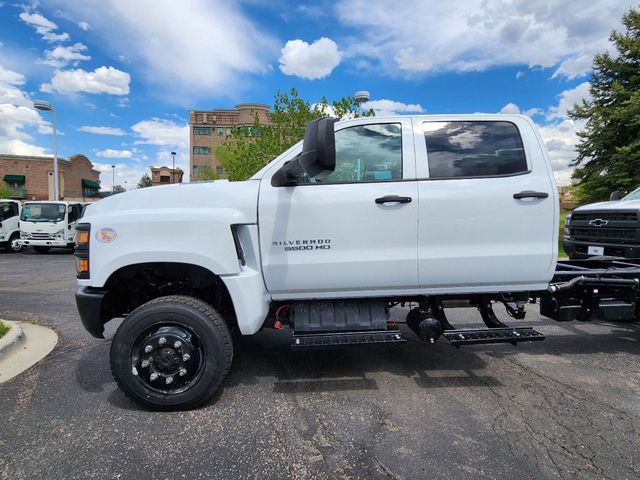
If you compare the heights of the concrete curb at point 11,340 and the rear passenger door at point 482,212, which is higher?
the rear passenger door at point 482,212

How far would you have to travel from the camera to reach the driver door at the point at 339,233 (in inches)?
123

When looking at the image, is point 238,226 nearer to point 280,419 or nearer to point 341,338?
point 341,338

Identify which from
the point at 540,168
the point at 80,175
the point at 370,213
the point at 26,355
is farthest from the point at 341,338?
the point at 80,175

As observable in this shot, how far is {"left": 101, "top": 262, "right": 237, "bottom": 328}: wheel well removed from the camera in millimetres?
3219

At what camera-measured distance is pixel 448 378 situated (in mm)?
3629

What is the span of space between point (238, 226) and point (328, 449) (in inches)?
65.9

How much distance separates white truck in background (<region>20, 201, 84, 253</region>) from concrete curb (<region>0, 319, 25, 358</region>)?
1213cm

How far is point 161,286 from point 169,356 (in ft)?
2.50

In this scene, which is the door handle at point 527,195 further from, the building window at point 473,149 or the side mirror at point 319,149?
the side mirror at point 319,149

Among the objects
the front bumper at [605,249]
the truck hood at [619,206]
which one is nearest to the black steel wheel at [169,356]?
the front bumper at [605,249]

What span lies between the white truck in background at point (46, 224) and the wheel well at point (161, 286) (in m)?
13.8

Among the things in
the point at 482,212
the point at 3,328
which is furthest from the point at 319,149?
the point at 3,328

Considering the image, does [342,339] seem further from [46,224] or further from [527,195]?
[46,224]

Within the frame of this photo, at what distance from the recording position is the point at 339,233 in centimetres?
312
